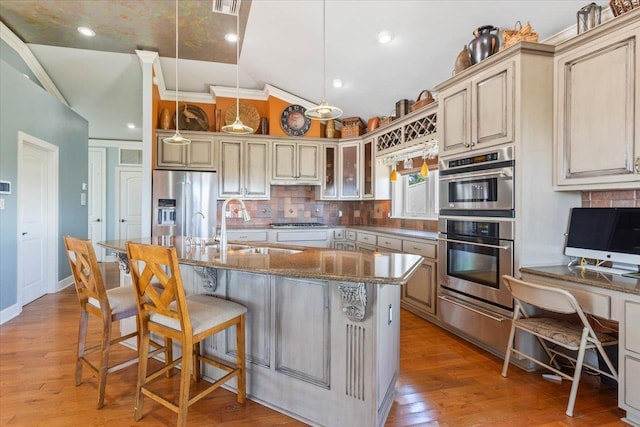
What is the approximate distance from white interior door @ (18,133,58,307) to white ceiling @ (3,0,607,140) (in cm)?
136

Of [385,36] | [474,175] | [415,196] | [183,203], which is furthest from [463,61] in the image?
[183,203]

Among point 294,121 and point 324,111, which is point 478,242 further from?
point 294,121

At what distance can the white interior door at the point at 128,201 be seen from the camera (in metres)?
7.30

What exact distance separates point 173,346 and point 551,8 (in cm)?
369

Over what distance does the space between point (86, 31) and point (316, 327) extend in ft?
14.3

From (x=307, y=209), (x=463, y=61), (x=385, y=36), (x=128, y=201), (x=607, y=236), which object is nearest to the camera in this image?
(x=607, y=236)

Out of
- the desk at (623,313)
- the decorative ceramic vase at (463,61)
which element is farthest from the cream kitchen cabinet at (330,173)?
the desk at (623,313)

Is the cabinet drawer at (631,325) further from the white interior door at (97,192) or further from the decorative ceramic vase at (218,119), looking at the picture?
the white interior door at (97,192)

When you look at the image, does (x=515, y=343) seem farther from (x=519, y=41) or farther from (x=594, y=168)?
(x=519, y=41)

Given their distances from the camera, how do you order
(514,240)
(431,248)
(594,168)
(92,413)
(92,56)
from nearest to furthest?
(92,413) → (594,168) → (514,240) → (431,248) → (92,56)

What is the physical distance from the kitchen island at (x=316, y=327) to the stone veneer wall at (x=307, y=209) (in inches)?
125

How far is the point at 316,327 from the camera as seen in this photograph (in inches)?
73.5

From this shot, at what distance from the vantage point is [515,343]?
2.48 meters

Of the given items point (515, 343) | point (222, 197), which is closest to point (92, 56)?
point (222, 197)
